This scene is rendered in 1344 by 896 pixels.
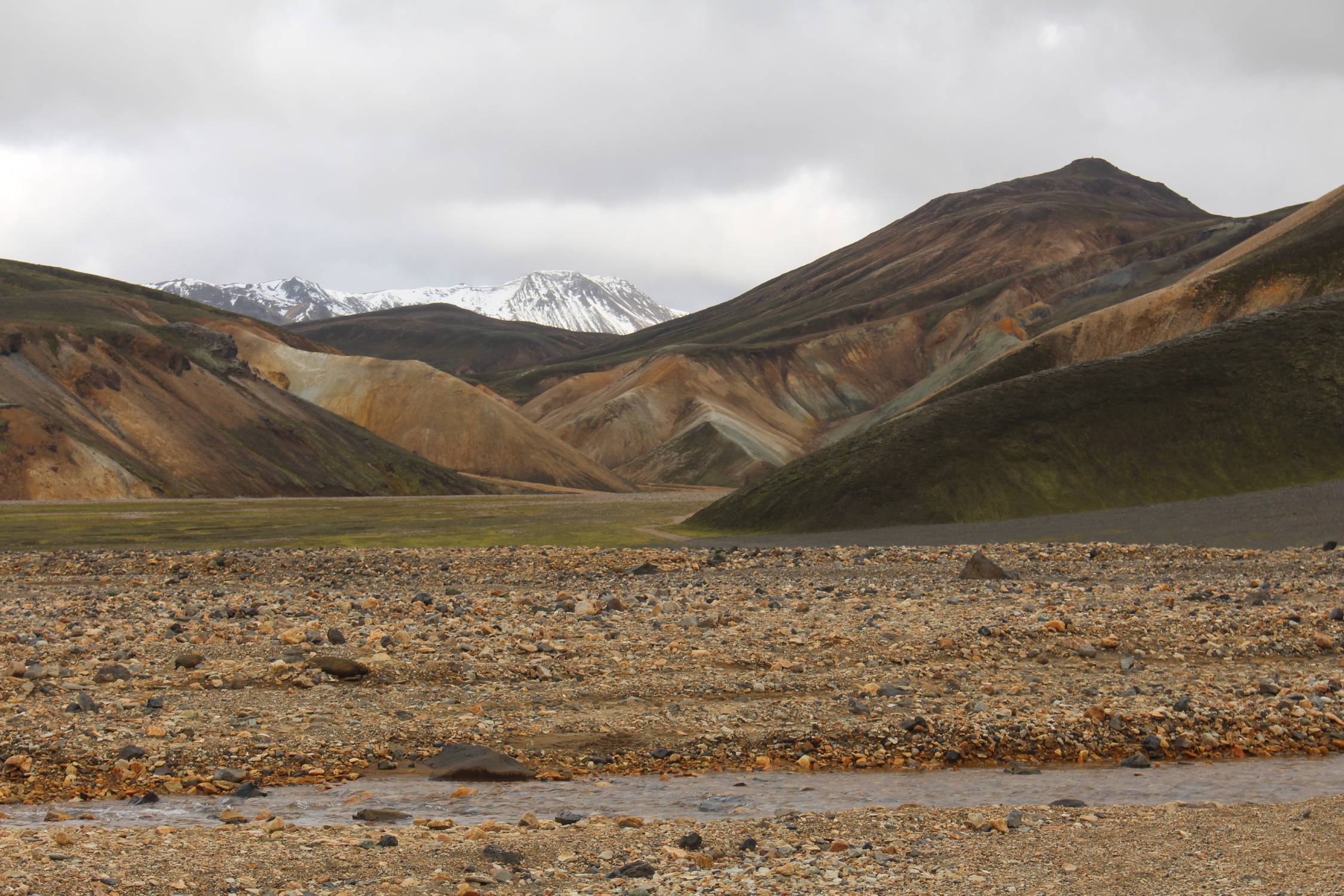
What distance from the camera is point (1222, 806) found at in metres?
14.0

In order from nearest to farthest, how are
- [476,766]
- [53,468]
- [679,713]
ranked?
1. [476,766]
2. [679,713]
3. [53,468]

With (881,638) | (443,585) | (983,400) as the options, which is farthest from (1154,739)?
(983,400)

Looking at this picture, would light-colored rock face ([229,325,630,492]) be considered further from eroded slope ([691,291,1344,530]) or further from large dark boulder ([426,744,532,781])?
large dark boulder ([426,744,532,781])

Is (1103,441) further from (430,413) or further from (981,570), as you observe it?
(430,413)

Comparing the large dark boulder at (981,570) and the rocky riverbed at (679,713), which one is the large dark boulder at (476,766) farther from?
the large dark boulder at (981,570)

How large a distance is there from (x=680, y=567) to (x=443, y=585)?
10452 millimetres

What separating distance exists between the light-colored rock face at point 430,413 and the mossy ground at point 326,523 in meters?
49.3

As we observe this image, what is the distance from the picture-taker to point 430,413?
17388 centimetres

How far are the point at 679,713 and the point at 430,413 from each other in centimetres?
16035

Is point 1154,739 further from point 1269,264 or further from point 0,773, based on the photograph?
point 1269,264

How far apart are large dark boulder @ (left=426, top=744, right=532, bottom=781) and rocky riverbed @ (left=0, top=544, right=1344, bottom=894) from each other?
1.63ft

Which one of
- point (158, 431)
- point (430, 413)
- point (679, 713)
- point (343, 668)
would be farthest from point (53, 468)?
point (679, 713)

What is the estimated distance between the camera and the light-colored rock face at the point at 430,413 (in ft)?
544

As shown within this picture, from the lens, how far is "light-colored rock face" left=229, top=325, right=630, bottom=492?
166 meters
